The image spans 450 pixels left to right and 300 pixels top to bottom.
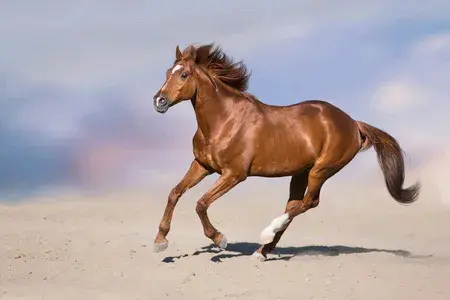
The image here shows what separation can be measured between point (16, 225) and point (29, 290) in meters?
6.24

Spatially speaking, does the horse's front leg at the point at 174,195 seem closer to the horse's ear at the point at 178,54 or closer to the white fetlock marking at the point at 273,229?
the white fetlock marking at the point at 273,229

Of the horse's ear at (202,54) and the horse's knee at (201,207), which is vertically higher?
the horse's ear at (202,54)

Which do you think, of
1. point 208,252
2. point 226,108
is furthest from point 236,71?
point 208,252

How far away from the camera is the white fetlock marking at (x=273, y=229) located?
9.55 meters

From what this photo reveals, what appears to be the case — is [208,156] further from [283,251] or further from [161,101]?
[283,251]

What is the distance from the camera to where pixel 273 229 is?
9617 millimetres

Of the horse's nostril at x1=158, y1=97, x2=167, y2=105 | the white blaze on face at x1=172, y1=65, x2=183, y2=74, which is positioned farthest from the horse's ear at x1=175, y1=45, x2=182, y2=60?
the horse's nostril at x1=158, y1=97, x2=167, y2=105

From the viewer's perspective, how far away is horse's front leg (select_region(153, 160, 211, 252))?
960 cm

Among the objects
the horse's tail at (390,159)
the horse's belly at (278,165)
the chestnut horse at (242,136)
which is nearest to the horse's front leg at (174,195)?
the chestnut horse at (242,136)

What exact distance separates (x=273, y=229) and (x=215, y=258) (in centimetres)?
93

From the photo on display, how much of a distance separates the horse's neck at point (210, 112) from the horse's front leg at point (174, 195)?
464 mm

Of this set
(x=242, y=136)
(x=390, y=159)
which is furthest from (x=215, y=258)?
(x=390, y=159)

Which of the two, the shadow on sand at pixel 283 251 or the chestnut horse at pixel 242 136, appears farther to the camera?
the shadow on sand at pixel 283 251

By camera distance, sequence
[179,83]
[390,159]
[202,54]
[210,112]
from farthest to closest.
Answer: [390,159] → [202,54] → [210,112] → [179,83]
